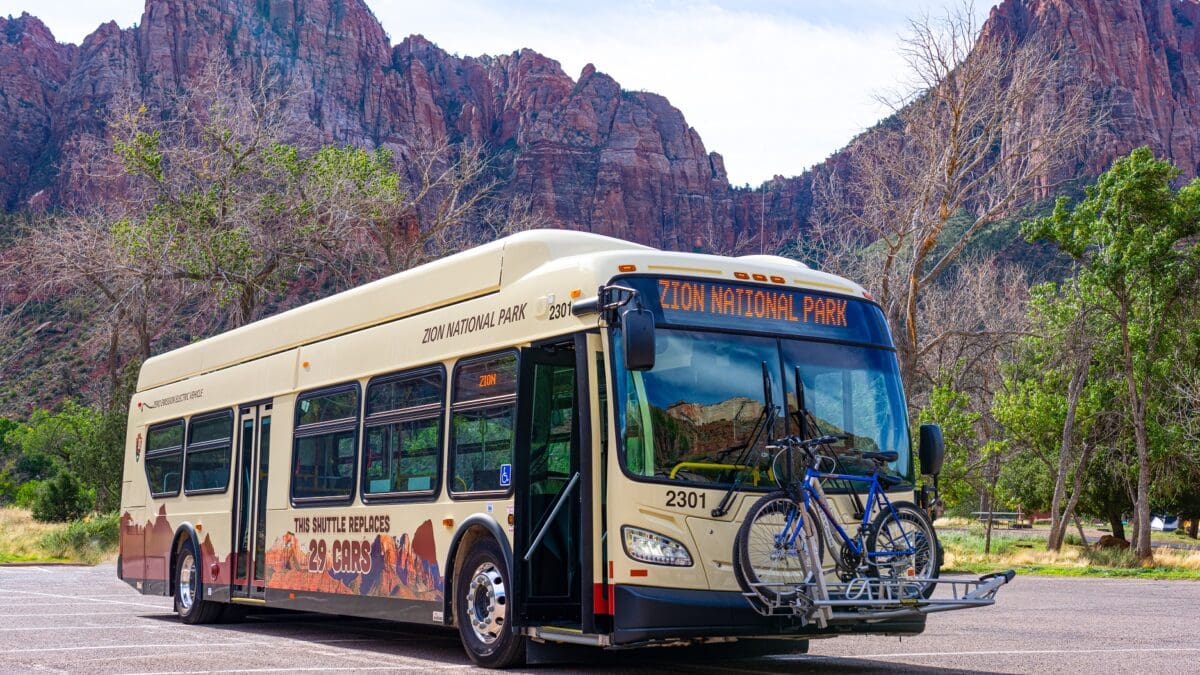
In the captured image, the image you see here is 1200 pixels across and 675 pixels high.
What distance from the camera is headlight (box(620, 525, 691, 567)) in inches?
338

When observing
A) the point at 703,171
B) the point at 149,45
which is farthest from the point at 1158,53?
the point at 149,45

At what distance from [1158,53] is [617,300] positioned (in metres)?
163

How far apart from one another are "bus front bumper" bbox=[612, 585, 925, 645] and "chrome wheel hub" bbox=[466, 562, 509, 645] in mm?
1421

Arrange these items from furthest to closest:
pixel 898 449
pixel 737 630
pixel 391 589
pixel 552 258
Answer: pixel 391 589 → pixel 552 258 → pixel 898 449 → pixel 737 630

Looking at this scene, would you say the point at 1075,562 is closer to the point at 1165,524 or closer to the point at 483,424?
the point at 483,424

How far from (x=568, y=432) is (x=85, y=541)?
92.7 ft

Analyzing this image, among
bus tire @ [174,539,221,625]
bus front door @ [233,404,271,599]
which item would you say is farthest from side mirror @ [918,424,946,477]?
bus tire @ [174,539,221,625]

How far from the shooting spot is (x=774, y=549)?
28.1ft

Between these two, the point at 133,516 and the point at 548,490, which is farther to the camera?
the point at 133,516

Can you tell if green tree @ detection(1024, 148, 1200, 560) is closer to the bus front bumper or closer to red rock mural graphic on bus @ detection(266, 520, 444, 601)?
red rock mural graphic on bus @ detection(266, 520, 444, 601)

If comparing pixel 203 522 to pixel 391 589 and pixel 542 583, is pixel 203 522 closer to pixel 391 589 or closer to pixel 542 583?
pixel 391 589

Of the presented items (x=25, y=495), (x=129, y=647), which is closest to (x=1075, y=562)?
(x=129, y=647)

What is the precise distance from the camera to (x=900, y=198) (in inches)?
1166

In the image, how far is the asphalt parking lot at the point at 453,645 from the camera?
33.7 feet
